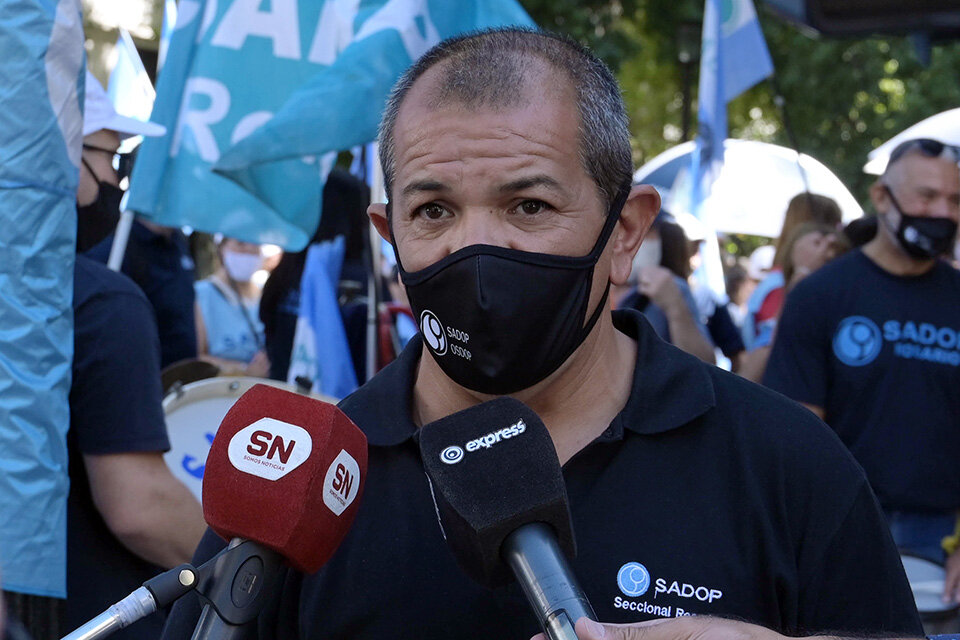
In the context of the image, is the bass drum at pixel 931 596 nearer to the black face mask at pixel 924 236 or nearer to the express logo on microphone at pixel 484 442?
the black face mask at pixel 924 236

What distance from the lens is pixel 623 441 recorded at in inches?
83.6

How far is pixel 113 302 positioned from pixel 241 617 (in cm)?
180

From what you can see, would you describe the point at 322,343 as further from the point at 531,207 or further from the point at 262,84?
the point at 531,207

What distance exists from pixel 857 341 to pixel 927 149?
2.93 feet

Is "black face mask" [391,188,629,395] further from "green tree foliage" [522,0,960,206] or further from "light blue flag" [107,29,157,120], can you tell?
"green tree foliage" [522,0,960,206]

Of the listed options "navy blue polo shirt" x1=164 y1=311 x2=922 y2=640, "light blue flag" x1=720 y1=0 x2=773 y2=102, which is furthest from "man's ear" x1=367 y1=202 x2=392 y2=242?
"light blue flag" x1=720 y1=0 x2=773 y2=102

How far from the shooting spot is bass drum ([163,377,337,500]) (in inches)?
180

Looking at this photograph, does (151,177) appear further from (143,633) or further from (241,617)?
(241,617)

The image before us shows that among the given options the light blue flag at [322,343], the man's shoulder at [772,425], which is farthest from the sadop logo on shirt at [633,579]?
the light blue flag at [322,343]

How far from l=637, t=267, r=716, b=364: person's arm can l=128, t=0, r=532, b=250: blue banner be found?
4.92 feet

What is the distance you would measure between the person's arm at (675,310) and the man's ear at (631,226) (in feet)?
12.5

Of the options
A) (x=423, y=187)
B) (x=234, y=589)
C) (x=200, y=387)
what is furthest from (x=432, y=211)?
(x=200, y=387)

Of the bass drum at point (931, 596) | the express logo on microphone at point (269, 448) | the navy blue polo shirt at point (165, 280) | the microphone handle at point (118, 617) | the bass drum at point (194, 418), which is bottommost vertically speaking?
the bass drum at point (931, 596)

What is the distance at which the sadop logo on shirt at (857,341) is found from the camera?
4.82 metres
